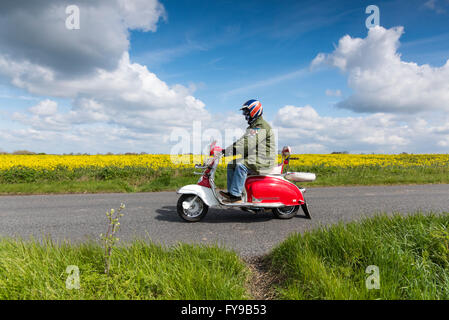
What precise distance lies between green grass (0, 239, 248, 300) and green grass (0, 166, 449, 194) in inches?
278

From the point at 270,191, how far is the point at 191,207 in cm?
163

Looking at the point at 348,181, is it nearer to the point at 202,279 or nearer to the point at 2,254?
the point at 202,279

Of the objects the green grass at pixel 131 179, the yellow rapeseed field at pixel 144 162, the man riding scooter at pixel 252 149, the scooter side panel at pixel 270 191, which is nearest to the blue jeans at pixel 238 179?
the man riding scooter at pixel 252 149

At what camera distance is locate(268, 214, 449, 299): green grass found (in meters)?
2.18

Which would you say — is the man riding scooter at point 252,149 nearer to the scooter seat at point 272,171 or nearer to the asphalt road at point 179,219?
the scooter seat at point 272,171

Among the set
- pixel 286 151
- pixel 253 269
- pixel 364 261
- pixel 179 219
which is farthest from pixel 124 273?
pixel 286 151

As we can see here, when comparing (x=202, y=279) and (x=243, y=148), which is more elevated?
(x=243, y=148)

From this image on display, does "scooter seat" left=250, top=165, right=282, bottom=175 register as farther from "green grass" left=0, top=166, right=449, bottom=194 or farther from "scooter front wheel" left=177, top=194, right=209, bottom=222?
"green grass" left=0, top=166, right=449, bottom=194

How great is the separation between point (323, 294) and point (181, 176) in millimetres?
10314

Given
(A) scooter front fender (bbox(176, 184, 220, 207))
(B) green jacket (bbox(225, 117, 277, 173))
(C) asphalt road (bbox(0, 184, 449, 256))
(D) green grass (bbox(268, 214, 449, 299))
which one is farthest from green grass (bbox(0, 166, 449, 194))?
(D) green grass (bbox(268, 214, 449, 299))

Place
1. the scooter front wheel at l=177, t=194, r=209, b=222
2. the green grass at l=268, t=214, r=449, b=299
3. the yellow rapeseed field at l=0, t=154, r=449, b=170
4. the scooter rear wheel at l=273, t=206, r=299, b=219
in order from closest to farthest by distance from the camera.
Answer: the green grass at l=268, t=214, r=449, b=299 → the scooter front wheel at l=177, t=194, r=209, b=222 → the scooter rear wheel at l=273, t=206, r=299, b=219 → the yellow rapeseed field at l=0, t=154, r=449, b=170

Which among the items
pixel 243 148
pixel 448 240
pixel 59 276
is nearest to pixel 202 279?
pixel 59 276

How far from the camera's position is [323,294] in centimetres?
220

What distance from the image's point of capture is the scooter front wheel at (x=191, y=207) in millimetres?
5449
